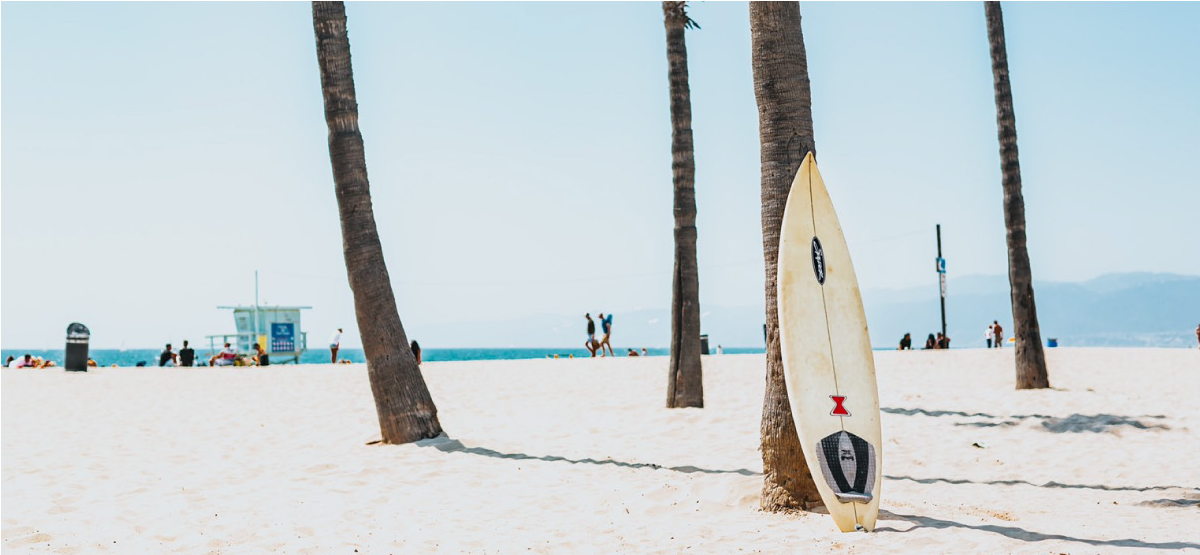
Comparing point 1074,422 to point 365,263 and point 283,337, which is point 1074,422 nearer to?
point 365,263

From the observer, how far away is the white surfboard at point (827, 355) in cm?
577

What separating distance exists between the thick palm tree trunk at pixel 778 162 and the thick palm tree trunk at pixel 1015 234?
892 centimetres

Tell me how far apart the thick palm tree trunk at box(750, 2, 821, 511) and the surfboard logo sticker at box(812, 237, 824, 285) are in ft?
→ 0.85

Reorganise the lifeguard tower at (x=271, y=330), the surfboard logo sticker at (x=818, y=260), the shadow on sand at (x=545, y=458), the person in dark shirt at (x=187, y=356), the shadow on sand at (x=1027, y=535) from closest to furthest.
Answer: the shadow on sand at (x=1027, y=535), the surfboard logo sticker at (x=818, y=260), the shadow on sand at (x=545, y=458), the person in dark shirt at (x=187, y=356), the lifeguard tower at (x=271, y=330)

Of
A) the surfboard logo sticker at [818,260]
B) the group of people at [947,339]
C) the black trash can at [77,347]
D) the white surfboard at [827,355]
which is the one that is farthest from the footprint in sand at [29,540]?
the group of people at [947,339]

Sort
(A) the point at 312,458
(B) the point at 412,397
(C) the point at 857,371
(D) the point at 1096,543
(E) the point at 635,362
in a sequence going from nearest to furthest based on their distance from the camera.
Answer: (D) the point at 1096,543, (C) the point at 857,371, (A) the point at 312,458, (B) the point at 412,397, (E) the point at 635,362

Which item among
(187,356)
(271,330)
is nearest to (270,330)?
(271,330)

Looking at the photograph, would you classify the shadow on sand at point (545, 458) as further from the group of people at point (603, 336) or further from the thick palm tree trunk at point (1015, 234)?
the group of people at point (603, 336)

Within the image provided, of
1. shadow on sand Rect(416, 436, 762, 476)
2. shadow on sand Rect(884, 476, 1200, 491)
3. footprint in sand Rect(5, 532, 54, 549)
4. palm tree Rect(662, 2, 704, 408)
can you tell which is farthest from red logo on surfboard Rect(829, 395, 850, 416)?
palm tree Rect(662, 2, 704, 408)

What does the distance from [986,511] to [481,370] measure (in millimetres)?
15329

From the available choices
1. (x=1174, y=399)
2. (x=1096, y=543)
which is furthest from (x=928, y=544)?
(x=1174, y=399)

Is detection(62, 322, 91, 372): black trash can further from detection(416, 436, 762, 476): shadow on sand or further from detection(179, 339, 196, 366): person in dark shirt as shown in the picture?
detection(416, 436, 762, 476): shadow on sand

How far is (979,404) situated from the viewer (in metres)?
12.4

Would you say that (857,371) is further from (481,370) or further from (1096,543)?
(481,370)
